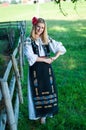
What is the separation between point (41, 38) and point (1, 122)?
68.1 inches

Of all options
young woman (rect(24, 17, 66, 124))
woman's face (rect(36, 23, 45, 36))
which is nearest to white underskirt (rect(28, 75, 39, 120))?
young woman (rect(24, 17, 66, 124))

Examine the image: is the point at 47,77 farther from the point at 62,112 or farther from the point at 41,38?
the point at 62,112

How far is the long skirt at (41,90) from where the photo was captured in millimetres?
5562

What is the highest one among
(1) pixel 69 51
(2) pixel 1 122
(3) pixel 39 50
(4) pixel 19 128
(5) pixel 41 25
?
(5) pixel 41 25

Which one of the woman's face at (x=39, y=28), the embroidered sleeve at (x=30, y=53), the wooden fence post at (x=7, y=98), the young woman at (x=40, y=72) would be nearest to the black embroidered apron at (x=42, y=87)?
the young woman at (x=40, y=72)

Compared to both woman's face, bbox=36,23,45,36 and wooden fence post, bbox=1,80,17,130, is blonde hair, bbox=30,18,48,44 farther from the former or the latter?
wooden fence post, bbox=1,80,17,130

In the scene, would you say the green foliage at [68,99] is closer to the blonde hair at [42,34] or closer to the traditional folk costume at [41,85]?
the traditional folk costume at [41,85]

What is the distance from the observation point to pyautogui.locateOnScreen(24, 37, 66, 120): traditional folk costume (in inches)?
218

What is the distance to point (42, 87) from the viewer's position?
5.62 m

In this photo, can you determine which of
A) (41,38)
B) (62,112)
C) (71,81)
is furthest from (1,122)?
(71,81)

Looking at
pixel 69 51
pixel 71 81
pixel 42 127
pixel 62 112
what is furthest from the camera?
pixel 69 51

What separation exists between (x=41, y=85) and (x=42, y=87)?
38 millimetres

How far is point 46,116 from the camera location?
5871mm

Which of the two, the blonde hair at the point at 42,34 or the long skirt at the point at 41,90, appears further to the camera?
the long skirt at the point at 41,90
